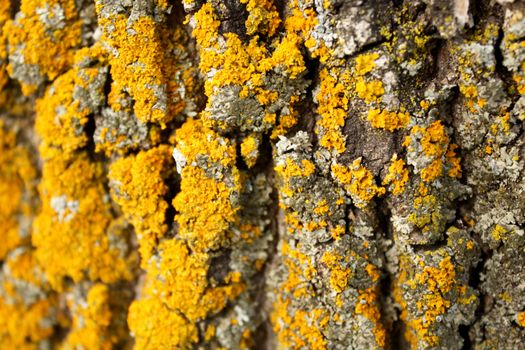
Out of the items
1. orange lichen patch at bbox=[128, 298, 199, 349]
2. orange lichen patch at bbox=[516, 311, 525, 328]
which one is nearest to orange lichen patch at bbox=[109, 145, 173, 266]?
orange lichen patch at bbox=[128, 298, 199, 349]

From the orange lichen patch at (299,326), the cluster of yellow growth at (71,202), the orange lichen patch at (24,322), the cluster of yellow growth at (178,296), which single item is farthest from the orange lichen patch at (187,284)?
the orange lichen patch at (24,322)

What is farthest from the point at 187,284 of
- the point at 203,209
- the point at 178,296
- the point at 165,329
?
the point at 203,209

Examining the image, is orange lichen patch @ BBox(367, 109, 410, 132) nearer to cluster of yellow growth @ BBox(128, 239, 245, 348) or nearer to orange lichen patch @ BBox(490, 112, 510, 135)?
orange lichen patch @ BBox(490, 112, 510, 135)

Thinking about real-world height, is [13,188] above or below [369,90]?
below

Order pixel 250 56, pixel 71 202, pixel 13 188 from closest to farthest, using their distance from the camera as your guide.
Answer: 1. pixel 250 56
2. pixel 71 202
3. pixel 13 188

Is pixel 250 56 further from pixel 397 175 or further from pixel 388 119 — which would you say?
pixel 397 175

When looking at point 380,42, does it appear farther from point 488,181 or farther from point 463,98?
point 488,181

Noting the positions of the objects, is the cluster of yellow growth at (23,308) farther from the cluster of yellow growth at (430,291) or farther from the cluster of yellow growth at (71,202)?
the cluster of yellow growth at (430,291)
